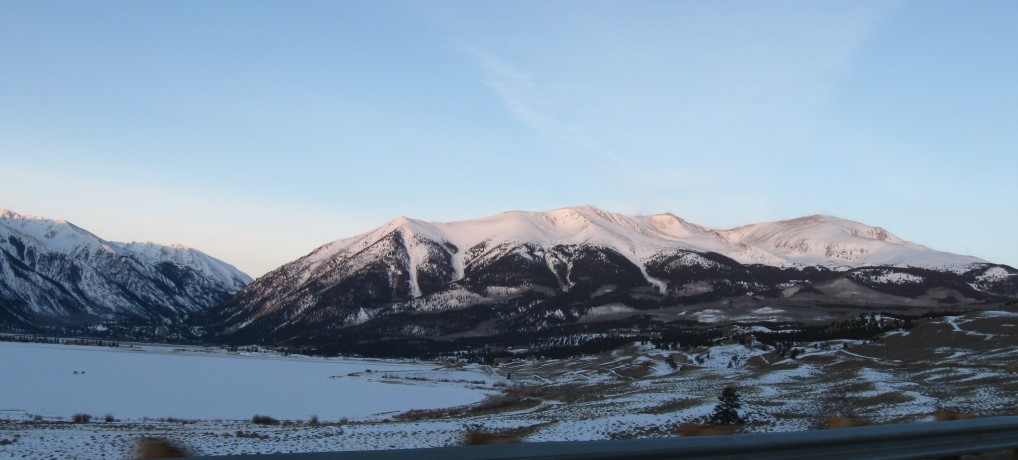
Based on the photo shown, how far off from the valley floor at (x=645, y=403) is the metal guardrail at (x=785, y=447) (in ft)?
7.16

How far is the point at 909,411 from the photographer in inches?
1804

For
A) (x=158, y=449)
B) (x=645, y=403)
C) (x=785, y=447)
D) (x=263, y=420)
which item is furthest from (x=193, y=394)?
(x=785, y=447)

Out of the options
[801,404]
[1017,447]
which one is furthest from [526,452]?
[801,404]

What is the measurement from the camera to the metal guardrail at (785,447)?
5617 millimetres

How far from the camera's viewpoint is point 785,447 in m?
6.86

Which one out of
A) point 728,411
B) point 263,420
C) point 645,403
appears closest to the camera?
point 728,411

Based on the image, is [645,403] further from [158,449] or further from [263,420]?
[158,449]

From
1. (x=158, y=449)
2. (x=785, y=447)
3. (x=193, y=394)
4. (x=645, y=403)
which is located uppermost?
(x=158, y=449)

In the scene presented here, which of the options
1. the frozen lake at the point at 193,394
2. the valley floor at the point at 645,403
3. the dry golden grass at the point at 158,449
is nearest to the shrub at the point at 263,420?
the valley floor at the point at 645,403

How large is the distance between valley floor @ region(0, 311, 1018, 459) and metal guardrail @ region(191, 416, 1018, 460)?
7.16 feet

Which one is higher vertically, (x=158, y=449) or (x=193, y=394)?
(x=158, y=449)

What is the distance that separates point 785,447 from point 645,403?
188 feet

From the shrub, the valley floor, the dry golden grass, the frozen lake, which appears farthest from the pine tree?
the dry golden grass

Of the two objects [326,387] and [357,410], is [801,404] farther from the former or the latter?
[326,387]
